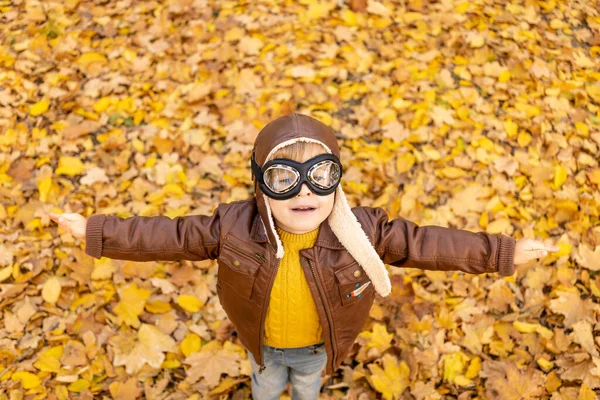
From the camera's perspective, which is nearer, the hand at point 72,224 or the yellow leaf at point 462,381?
the hand at point 72,224

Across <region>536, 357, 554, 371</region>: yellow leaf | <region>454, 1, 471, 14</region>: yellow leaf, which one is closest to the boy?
<region>536, 357, 554, 371</region>: yellow leaf

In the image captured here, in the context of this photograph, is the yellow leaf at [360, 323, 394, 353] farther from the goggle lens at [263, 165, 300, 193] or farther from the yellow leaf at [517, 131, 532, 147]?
the yellow leaf at [517, 131, 532, 147]

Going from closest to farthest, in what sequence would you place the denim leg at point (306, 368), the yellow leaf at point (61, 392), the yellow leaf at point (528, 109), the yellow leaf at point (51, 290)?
the denim leg at point (306, 368) → the yellow leaf at point (61, 392) → the yellow leaf at point (51, 290) → the yellow leaf at point (528, 109)

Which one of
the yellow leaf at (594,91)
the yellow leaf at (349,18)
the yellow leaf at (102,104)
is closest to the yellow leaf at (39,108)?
the yellow leaf at (102,104)

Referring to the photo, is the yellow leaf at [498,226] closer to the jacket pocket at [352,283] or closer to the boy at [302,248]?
the boy at [302,248]

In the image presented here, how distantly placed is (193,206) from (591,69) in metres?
3.43

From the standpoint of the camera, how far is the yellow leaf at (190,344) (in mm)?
3089

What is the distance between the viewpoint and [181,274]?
3.36 meters

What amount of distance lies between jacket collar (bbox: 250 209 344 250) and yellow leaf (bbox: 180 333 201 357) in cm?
131

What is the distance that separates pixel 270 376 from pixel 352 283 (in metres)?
0.78

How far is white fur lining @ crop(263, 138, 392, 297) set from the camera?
6.70 ft

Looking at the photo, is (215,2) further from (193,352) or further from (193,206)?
(193,352)

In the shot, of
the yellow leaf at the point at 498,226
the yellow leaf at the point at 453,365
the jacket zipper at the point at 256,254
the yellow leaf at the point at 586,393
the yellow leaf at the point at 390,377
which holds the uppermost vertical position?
the jacket zipper at the point at 256,254

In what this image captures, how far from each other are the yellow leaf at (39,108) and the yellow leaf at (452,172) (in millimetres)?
3089
